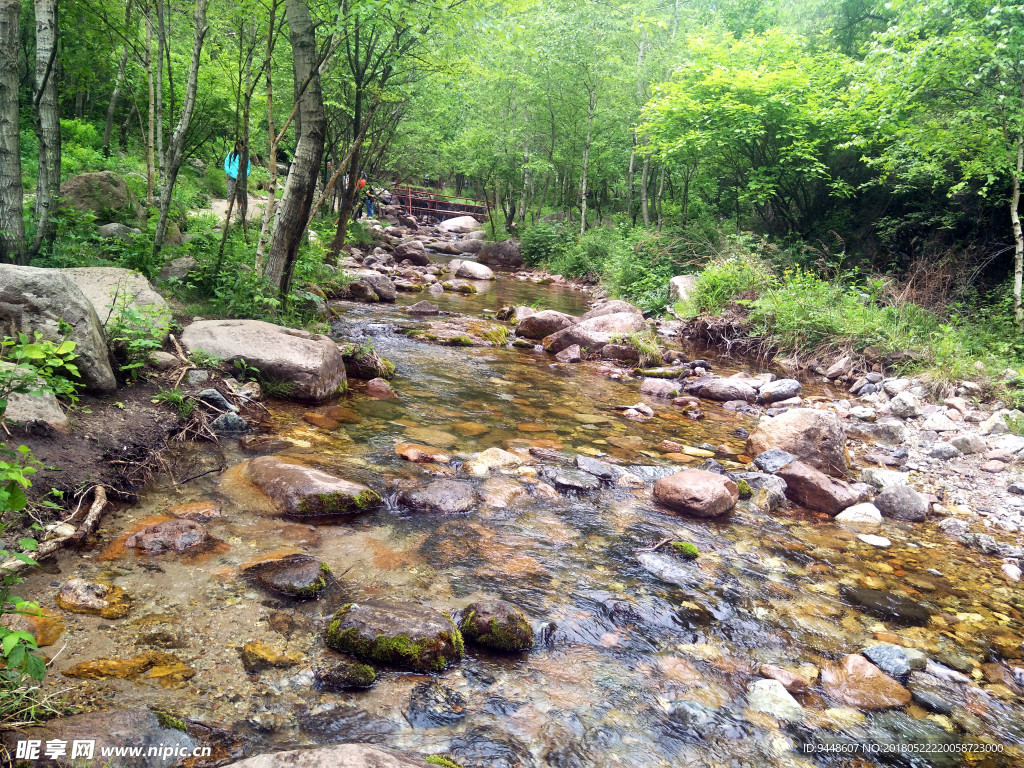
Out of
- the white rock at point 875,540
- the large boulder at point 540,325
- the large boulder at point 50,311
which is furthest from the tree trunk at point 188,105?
the white rock at point 875,540

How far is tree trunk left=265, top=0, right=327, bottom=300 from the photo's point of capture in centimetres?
731

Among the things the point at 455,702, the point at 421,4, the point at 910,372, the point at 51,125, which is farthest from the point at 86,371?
the point at 910,372

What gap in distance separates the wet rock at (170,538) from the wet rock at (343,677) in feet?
4.68

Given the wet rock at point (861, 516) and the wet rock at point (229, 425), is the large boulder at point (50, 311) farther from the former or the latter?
the wet rock at point (861, 516)

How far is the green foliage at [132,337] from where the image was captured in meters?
5.05

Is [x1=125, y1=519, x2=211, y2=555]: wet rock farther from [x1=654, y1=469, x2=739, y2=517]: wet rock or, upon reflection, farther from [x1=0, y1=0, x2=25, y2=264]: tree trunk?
[x1=654, y1=469, x2=739, y2=517]: wet rock

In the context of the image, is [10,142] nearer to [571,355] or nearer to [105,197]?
[105,197]

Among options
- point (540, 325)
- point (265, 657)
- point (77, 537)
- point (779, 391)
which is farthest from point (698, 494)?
point (540, 325)

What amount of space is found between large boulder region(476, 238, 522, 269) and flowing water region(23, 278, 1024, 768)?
74.5 feet

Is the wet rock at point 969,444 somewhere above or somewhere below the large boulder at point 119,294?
below

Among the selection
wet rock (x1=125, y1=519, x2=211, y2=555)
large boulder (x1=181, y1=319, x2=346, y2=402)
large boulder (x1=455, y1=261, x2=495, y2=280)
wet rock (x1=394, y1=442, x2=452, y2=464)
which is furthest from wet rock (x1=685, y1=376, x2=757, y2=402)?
large boulder (x1=455, y1=261, x2=495, y2=280)

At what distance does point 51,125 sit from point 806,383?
40.9 feet

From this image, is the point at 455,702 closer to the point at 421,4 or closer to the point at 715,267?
the point at 421,4

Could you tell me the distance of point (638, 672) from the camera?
3.24 m
